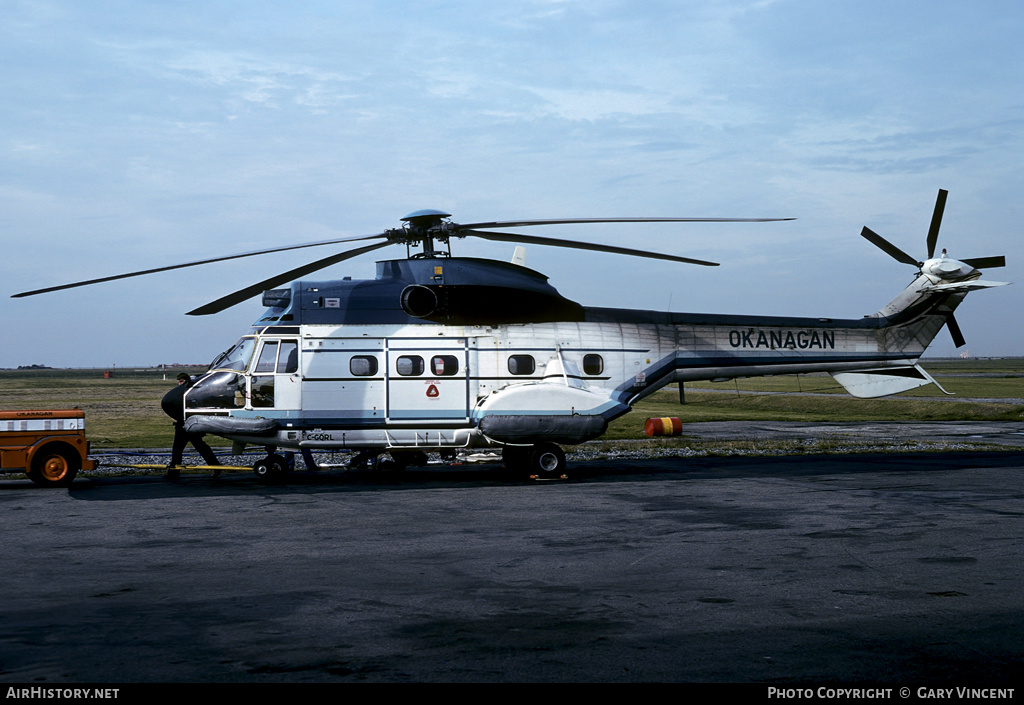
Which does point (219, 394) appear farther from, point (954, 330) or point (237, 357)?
point (954, 330)

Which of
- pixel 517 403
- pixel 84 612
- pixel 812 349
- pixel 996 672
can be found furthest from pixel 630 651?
pixel 812 349

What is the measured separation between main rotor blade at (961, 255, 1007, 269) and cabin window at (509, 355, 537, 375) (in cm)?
1264

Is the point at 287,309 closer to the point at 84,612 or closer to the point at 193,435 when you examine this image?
the point at 193,435

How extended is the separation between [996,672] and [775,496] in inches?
374

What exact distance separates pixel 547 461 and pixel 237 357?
7.00 m

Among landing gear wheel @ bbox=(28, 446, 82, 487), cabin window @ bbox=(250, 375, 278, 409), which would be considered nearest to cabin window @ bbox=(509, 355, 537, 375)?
cabin window @ bbox=(250, 375, 278, 409)

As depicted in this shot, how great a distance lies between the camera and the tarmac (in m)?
6.47

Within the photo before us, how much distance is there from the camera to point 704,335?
21.0 meters

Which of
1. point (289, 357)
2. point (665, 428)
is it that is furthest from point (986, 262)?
point (289, 357)

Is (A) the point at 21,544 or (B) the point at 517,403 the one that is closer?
(A) the point at 21,544

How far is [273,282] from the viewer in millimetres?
17984

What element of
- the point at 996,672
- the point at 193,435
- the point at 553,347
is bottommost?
the point at 996,672

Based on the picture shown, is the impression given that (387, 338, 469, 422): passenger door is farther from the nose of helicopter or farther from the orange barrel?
the orange barrel

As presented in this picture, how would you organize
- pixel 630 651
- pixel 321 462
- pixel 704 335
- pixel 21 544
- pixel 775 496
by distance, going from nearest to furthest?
pixel 630 651, pixel 21 544, pixel 775 496, pixel 704 335, pixel 321 462
